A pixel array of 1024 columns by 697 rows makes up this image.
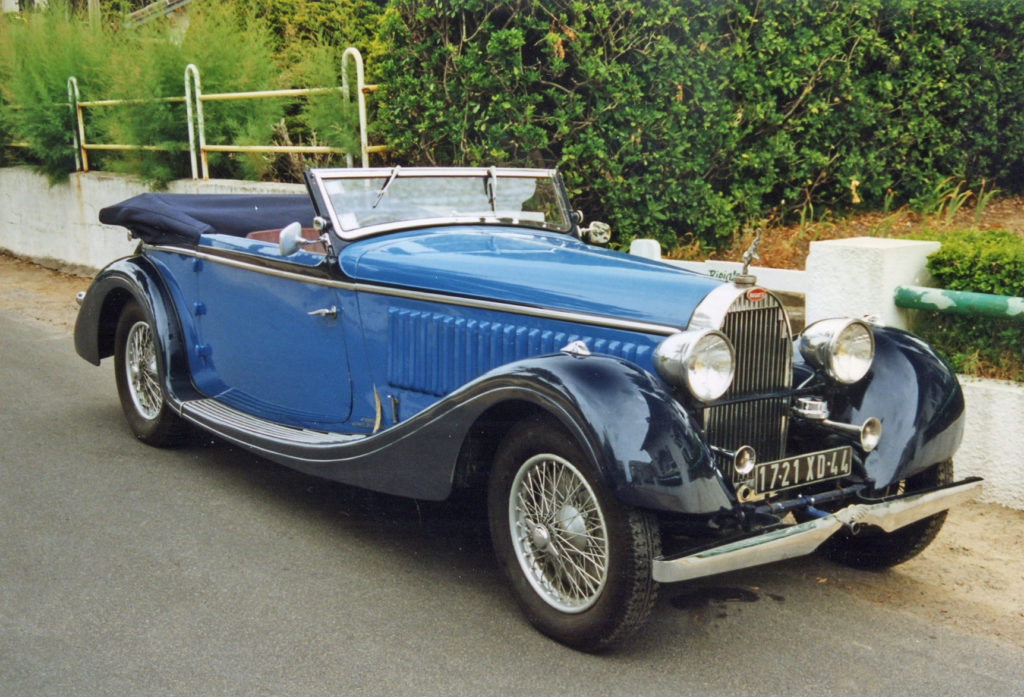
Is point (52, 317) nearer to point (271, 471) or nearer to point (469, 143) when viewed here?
point (469, 143)

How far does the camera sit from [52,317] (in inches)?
380

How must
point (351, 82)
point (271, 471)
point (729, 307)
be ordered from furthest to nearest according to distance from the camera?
point (351, 82) < point (271, 471) < point (729, 307)

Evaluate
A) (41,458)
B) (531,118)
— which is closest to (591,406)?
(41,458)

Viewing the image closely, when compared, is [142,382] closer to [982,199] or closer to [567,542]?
[567,542]

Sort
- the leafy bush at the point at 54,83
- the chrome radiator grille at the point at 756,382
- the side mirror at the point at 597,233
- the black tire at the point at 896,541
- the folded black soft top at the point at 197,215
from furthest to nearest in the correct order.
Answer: the leafy bush at the point at 54,83, the folded black soft top at the point at 197,215, the side mirror at the point at 597,233, the black tire at the point at 896,541, the chrome radiator grille at the point at 756,382

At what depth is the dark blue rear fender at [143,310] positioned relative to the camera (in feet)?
17.6

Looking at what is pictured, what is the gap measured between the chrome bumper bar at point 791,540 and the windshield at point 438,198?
2.23 m

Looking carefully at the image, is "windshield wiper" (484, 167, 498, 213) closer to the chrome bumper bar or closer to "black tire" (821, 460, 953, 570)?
"black tire" (821, 460, 953, 570)

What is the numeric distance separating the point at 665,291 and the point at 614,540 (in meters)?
0.92

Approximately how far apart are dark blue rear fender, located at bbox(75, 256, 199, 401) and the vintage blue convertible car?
239 mm

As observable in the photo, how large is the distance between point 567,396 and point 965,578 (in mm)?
1961

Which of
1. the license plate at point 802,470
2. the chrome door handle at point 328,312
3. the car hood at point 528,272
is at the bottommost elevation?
the license plate at point 802,470

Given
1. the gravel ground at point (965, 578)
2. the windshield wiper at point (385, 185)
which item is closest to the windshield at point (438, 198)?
the windshield wiper at point (385, 185)

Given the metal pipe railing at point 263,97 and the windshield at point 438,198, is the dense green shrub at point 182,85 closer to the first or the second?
the metal pipe railing at point 263,97
